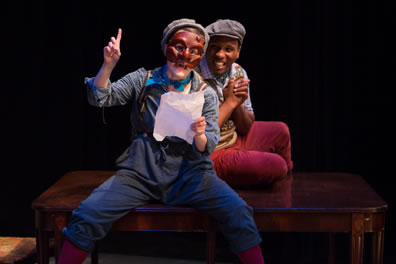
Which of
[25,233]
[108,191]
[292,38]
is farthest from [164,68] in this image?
[25,233]

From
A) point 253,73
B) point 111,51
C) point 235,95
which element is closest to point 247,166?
point 235,95

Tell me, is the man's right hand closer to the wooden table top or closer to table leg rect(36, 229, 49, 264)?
the wooden table top

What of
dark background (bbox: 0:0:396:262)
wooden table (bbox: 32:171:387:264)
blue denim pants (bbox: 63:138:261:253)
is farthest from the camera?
dark background (bbox: 0:0:396:262)

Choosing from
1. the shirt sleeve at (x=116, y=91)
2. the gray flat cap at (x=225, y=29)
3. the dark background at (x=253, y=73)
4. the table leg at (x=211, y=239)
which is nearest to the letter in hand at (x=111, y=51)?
the shirt sleeve at (x=116, y=91)

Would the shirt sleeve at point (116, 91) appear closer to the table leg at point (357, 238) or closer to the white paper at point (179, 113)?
the white paper at point (179, 113)

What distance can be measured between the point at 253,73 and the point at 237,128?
565mm

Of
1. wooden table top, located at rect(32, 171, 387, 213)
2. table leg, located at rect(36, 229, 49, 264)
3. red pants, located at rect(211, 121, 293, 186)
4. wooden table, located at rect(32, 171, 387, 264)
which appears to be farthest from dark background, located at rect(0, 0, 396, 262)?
table leg, located at rect(36, 229, 49, 264)

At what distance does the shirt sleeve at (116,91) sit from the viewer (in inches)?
99.8

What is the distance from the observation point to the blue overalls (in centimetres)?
245

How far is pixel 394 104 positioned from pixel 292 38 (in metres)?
0.67

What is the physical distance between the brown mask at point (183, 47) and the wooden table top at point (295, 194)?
0.61 m

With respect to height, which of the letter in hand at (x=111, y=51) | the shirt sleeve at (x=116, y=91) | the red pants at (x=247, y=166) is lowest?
the red pants at (x=247, y=166)

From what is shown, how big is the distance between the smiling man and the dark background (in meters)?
0.44

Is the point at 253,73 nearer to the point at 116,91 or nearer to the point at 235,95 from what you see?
the point at 235,95
